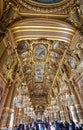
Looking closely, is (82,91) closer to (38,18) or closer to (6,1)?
(38,18)

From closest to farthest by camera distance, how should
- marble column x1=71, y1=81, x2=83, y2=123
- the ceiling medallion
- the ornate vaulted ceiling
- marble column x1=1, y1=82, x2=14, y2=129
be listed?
the ornate vaulted ceiling < marble column x1=71, y1=81, x2=83, y2=123 < marble column x1=1, y1=82, x2=14, y2=129 < the ceiling medallion

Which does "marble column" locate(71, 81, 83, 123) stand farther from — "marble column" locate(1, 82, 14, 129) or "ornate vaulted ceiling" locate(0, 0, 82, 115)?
"marble column" locate(1, 82, 14, 129)

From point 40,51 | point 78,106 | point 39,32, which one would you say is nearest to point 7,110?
point 78,106

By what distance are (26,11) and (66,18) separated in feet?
7.24

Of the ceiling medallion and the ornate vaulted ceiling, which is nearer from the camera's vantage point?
the ornate vaulted ceiling

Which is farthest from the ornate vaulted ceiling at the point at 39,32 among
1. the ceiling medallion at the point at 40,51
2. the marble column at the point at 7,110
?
the marble column at the point at 7,110

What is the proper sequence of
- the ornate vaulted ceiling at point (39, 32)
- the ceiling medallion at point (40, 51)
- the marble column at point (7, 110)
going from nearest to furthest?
the ornate vaulted ceiling at point (39, 32), the marble column at point (7, 110), the ceiling medallion at point (40, 51)

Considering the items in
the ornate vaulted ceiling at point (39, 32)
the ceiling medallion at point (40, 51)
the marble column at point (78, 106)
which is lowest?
A: the marble column at point (78, 106)

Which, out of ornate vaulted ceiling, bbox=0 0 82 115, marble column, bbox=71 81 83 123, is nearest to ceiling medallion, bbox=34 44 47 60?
ornate vaulted ceiling, bbox=0 0 82 115

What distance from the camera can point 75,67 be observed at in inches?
428

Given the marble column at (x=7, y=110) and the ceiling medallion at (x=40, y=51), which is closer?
the marble column at (x=7, y=110)

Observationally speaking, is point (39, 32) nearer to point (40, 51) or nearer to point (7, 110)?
point (40, 51)

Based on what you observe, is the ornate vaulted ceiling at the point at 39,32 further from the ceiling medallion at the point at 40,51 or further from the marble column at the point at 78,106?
the marble column at the point at 78,106

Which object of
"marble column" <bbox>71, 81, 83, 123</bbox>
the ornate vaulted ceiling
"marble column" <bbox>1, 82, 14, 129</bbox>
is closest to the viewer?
the ornate vaulted ceiling
